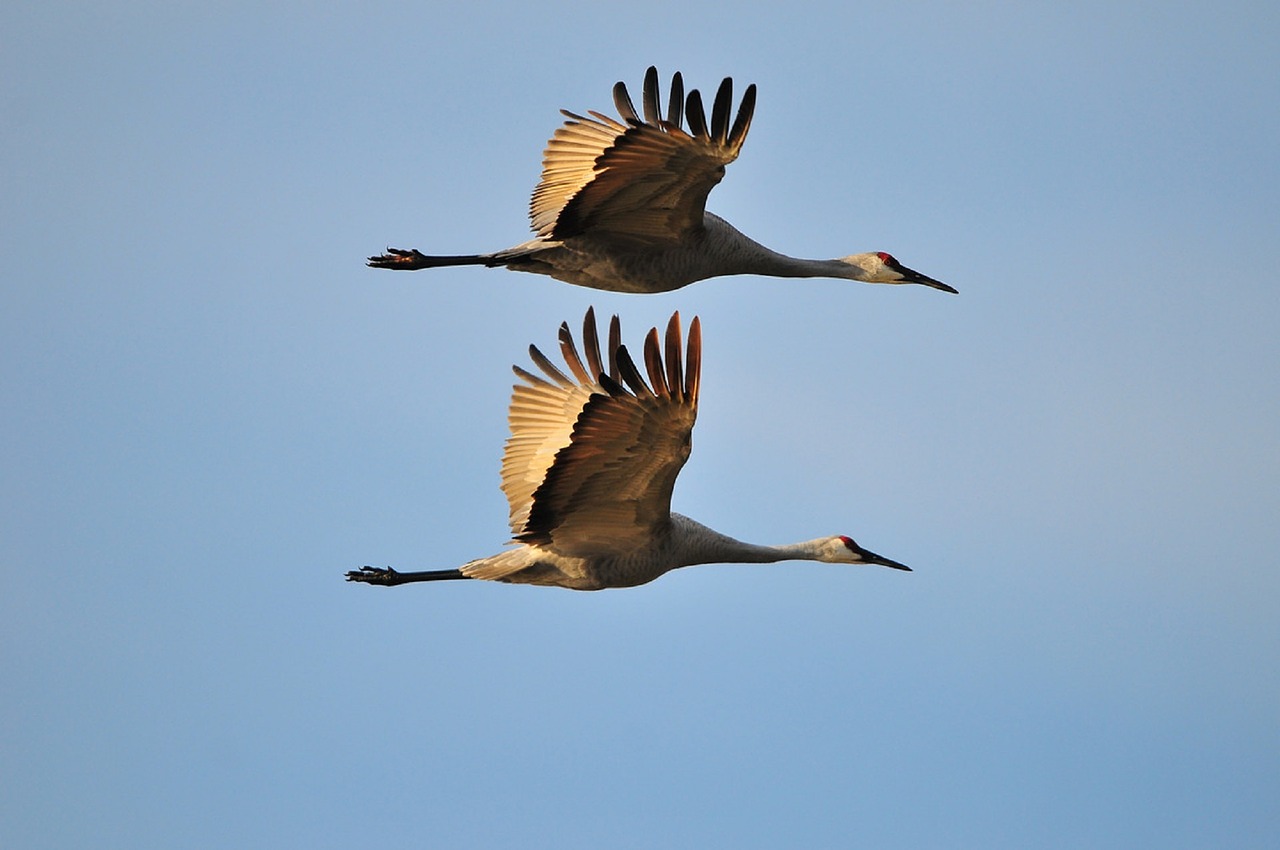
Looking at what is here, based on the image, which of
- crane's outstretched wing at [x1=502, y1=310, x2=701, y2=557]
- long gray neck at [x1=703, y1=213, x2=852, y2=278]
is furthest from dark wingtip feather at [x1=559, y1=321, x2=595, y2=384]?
long gray neck at [x1=703, y1=213, x2=852, y2=278]

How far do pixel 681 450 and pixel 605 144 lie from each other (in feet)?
8.40

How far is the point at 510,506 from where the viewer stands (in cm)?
1773

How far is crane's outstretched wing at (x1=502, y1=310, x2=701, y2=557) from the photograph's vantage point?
1527 cm

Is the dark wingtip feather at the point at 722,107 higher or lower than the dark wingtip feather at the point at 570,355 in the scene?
higher

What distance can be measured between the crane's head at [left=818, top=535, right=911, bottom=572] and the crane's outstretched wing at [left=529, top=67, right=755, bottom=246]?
2.92 m

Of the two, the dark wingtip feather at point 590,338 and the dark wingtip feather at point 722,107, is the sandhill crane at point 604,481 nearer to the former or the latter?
the dark wingtip feather at point 590,338

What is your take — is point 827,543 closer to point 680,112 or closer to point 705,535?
point 705,535

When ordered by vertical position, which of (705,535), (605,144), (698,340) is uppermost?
(605,144)

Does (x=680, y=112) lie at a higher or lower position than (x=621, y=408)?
higher

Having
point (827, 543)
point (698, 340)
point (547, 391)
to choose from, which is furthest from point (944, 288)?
point (698, 340)

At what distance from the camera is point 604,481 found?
52.6 feet

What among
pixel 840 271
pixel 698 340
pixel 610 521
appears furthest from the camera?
pixel 840 271

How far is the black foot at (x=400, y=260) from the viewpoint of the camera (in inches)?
713

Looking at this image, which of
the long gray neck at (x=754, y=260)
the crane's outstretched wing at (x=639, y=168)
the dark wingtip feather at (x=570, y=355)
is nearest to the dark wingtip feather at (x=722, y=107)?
the crane's outstretched wing at (x=639, y=168)
